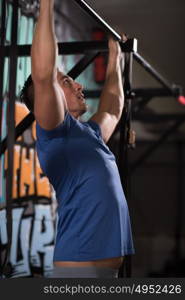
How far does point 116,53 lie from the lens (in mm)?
2873

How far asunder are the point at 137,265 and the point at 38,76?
5.31 meters

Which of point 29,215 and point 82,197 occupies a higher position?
point 82,197

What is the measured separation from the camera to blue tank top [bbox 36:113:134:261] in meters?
2.11

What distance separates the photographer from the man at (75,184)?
6.64 feet

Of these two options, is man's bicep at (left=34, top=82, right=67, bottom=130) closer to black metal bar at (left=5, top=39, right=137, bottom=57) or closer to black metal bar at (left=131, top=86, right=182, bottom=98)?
black metal bar at (left=5, top=39, right=137, bottom=57)

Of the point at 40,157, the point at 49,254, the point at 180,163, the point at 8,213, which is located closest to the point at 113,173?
the point at 40,157

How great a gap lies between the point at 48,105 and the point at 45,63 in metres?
0.15

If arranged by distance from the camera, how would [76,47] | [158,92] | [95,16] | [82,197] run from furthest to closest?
[158,92] < [76,47] < [95,16] < [82,197]

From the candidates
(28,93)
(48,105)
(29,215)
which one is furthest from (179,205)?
(48,105)

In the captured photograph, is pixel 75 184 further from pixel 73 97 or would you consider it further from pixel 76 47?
pixel 76 47

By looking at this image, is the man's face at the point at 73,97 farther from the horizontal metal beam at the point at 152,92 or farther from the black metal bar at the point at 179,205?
the black metal bar at the point at 179,205

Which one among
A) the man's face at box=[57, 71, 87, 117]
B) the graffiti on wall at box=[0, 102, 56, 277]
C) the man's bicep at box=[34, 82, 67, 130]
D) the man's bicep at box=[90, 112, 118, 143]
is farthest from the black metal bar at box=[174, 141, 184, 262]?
the man's bicep at box=[34, 82, 67, 130]

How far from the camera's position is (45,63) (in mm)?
2006

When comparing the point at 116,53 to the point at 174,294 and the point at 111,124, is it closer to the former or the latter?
the point at 111,124
